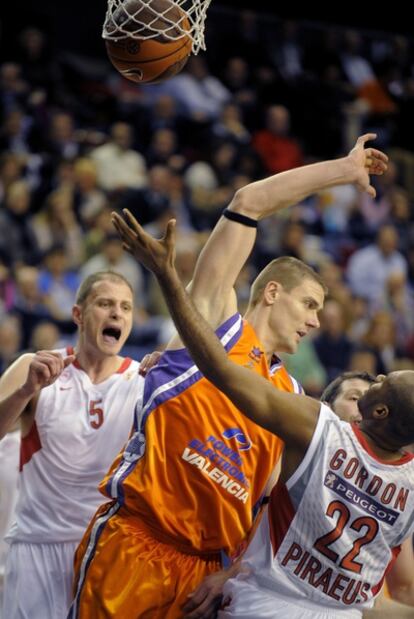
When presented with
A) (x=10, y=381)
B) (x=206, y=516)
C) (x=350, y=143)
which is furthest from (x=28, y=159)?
(x=206, y=516)

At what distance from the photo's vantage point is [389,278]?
43.6ft

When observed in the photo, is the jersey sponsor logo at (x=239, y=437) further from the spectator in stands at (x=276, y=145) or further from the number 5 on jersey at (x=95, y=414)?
the spectator in stands at (x=276, y=145)

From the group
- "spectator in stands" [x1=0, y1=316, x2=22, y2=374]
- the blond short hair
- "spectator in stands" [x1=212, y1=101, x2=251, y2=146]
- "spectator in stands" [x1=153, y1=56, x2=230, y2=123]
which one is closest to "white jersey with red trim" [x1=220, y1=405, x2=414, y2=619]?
the blond short hair

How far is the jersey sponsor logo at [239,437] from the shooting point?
14.6ft

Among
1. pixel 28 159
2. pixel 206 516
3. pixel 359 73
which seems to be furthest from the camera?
pixel 359 73

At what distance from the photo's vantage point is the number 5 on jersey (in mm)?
5301

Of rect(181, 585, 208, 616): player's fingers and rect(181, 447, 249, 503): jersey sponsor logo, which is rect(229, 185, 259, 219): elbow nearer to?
rect(181, 447, 249, 503): jersey sponsor logo

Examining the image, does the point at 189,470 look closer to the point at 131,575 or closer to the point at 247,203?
the point at 131,575

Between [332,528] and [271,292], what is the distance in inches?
51.9

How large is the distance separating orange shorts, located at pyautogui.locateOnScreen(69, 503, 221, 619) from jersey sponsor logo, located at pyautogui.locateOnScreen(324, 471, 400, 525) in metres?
0.87

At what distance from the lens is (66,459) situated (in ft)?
17.1

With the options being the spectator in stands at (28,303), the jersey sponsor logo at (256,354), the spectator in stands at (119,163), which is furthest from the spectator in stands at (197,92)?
the jersey sponsor logo at (256,354)

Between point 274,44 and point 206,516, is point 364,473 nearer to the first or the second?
point 206,516

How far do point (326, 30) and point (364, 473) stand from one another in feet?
49.2
